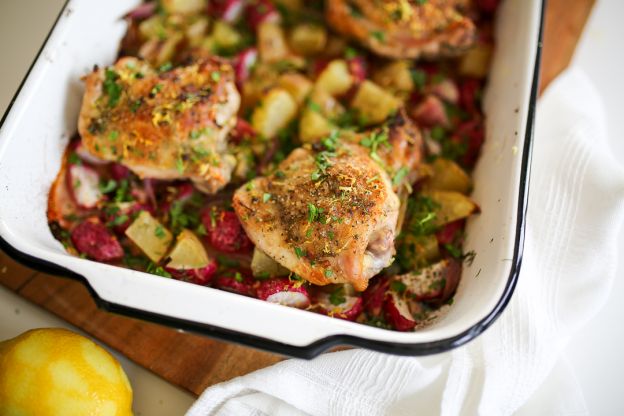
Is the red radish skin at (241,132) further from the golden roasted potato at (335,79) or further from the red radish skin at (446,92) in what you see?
the red radish skin at (446,92)

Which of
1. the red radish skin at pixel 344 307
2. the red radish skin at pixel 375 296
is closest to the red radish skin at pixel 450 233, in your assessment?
the red radish skin at pixel 375 296

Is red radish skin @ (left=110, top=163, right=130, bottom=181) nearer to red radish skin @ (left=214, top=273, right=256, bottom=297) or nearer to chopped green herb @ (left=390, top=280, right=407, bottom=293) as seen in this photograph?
red radish skin @ (left=214, top=273, right=256, bottom=297)

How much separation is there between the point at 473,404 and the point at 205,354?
943mm

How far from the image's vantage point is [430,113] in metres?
2.55

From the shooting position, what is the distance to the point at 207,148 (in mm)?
2225

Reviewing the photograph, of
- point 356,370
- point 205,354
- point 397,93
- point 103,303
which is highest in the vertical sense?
point 397,93

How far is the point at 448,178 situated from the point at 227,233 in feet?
2.98

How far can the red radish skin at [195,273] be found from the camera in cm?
212

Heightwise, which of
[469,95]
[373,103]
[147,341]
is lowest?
[147,341]

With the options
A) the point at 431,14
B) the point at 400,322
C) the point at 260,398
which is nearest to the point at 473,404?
the point at 400,322

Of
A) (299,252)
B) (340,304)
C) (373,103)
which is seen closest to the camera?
(299,252)

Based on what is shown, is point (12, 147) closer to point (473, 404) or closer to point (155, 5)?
point (155, 5)

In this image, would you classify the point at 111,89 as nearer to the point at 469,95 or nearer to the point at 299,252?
the point at 299,252

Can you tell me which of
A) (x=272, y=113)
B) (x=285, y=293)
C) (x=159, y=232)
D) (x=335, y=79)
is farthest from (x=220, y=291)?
(x=335, y=79)
